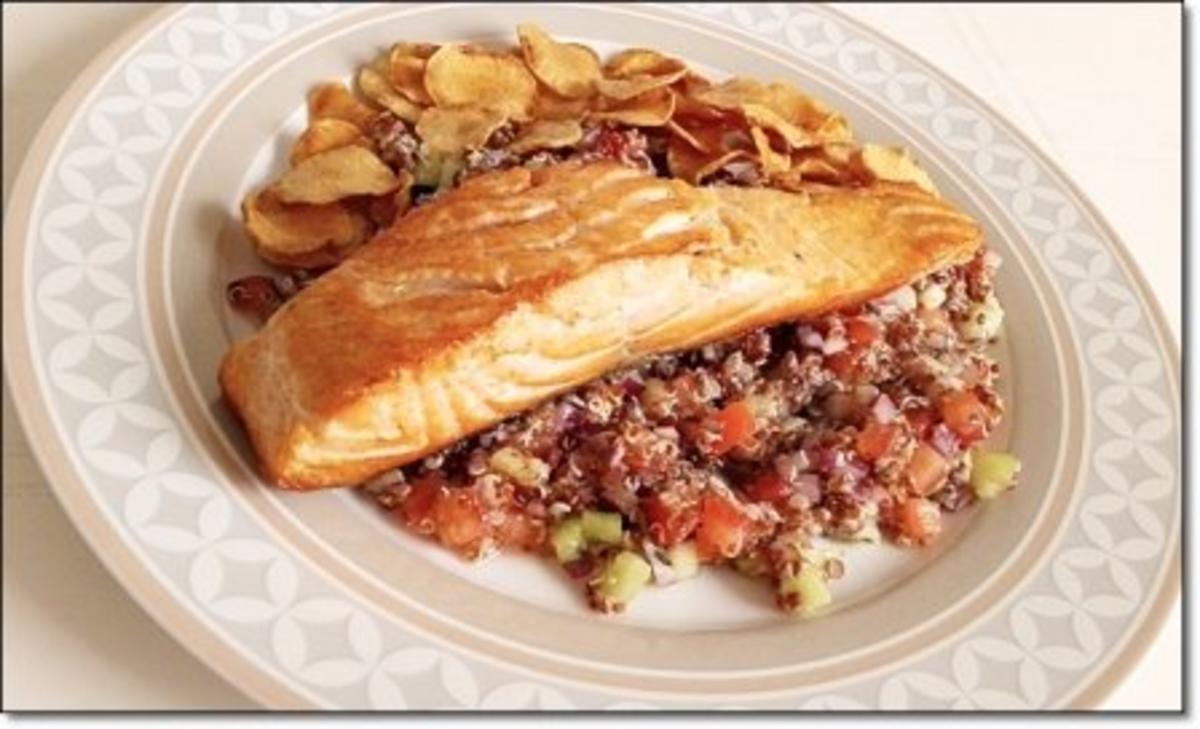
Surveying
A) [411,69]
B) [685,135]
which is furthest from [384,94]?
[685,135]

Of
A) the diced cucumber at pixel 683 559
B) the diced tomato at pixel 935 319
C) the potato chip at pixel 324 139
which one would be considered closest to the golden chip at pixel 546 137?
the potato chip at pixel 324 139

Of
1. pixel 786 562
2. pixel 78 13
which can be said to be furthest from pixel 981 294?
pixel 78 13

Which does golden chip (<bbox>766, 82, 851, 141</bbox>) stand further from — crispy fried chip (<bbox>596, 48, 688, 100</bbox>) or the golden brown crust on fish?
the golden brown crust on fish

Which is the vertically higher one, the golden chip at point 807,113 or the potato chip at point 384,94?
the golden chip at point 807,113

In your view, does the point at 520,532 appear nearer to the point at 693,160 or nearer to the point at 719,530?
the point at 719,530

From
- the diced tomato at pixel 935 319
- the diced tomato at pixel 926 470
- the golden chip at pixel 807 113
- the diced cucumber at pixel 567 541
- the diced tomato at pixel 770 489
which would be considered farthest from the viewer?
the golden chip at pixel 807 113

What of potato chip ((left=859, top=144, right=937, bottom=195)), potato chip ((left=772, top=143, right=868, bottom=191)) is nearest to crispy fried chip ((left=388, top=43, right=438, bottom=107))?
potato chip ((left=772, top=143, right=868, bottom=191))

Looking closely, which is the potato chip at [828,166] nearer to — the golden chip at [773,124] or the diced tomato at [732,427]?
the golden chip at [773,124]
